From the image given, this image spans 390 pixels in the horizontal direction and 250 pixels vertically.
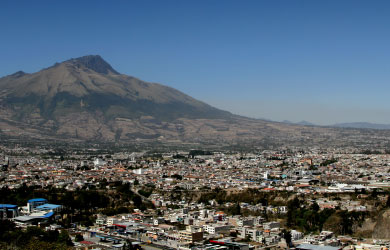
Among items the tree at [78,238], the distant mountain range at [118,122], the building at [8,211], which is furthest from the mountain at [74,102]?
the tree at [78,238]

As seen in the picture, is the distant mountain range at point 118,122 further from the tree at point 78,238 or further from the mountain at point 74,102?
the tree at point 78,238

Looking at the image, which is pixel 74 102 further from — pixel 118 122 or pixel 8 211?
pixel 8 211

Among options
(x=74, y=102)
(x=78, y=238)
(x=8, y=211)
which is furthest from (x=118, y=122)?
(x=78, y=238)

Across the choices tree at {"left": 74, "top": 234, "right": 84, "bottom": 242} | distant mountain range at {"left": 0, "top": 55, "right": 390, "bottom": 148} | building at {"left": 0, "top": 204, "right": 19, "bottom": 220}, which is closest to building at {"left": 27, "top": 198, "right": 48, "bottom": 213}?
building at {"left": 0, "top": 204, "right": 19, "bottom": 220}

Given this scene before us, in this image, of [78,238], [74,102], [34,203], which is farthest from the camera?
[74,102]

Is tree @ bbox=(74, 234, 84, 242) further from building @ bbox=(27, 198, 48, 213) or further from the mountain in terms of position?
the mountain

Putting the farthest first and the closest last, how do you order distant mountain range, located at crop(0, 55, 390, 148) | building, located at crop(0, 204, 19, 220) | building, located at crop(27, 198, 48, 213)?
1. distant mountain range, located at crop(0, 55, 390, 148)
2. building, located at crop(27, 198, 48, 213)
3. building, located at crop(0, 204, 19, 220)

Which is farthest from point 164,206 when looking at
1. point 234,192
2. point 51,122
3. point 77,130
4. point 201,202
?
point 51,122

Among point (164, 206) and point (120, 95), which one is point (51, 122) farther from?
point (164, 206)
